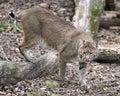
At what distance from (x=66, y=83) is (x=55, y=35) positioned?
99 centimetres

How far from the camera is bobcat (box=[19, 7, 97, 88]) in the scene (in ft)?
25.2

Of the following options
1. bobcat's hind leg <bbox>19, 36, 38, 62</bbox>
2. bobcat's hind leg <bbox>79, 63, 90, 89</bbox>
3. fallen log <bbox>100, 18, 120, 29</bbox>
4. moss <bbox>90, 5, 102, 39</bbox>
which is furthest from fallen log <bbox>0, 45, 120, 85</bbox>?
fallen log <bbox>100, 18, 120, 29</bbox>

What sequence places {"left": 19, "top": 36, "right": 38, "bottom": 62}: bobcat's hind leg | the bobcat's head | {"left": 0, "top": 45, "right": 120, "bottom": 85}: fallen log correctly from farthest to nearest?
1. {"left": 19, "top": 36, "right": 38, "bottom": 62}: bobcat's hind leg
2. the bobcat's head
3. {"left": 0, "top": 45, "right": 120, "bottom": 85}: fallen log

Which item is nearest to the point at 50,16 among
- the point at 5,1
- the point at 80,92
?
the point at 80,92

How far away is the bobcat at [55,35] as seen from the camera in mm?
7672

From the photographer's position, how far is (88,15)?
982 centimetres

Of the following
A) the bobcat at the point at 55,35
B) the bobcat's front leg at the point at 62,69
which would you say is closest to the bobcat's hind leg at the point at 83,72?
the bobcat at the point at 55,35

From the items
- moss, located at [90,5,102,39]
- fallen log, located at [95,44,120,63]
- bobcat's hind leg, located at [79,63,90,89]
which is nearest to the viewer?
bobcat's hind leg, located at [79,63,90,89]

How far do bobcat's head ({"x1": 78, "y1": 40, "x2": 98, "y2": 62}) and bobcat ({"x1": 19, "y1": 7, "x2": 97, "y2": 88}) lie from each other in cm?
3

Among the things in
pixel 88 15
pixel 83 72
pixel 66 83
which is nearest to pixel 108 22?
pixel 88 15

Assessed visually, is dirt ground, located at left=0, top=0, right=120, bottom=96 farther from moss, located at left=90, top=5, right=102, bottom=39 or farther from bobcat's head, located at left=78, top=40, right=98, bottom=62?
moss, located at left=90, top=5, right=102, bottom=39

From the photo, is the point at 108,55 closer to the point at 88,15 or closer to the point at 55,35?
the point at 55,35

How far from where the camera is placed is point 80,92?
7.32 m

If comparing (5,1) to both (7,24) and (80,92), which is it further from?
(80,92)
